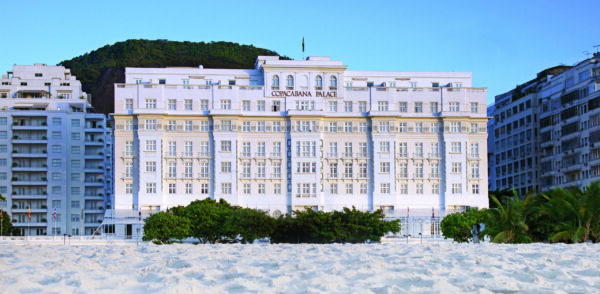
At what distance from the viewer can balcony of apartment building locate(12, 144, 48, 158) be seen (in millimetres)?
127688

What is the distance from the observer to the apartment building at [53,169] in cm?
12788

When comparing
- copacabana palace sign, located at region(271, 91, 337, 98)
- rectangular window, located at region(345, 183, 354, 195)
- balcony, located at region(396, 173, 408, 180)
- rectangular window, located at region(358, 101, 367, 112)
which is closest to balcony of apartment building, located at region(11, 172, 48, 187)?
copacabana palace sign, located at region(271, 91, 337, 98)

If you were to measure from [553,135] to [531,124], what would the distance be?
5399 millimetres

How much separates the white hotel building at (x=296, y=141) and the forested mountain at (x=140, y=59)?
6408cm

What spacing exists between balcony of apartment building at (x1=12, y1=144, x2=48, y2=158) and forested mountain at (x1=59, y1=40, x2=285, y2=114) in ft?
151

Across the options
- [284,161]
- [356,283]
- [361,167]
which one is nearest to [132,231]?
[284,161]

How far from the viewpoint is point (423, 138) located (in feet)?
363

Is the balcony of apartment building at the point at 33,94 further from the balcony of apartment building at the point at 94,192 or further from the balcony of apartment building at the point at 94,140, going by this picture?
the balcony of apartment building at the point at 94,192

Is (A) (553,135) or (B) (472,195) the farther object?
(A) (553,135)

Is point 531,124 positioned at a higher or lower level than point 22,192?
higher

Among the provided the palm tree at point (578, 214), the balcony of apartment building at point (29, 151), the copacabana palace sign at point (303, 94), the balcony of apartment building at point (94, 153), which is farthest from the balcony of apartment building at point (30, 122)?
the palm tree at point (578, 214)

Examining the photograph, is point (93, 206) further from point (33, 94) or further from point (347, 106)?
point (347, 106)

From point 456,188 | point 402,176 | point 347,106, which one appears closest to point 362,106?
point 347,106

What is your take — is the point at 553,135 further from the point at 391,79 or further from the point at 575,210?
the point at 575,210
